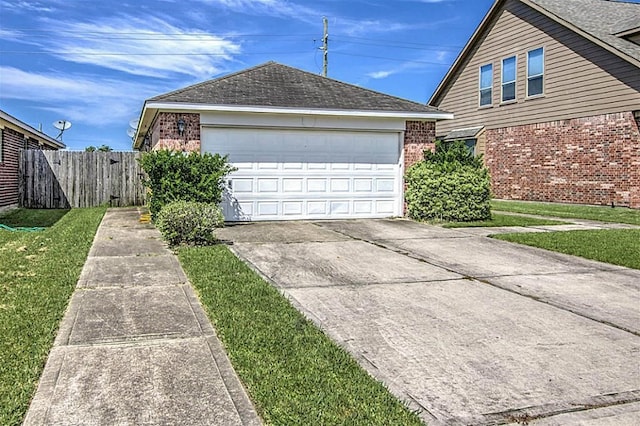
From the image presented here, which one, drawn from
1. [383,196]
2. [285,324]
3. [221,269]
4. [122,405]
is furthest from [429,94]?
[122,405]

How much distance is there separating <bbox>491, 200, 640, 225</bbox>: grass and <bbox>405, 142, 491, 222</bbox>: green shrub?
114 inches

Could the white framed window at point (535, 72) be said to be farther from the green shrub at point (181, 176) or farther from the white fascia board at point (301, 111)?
the green shrub at point (181, 176)

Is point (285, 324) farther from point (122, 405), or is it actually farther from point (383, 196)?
point (383, 196)

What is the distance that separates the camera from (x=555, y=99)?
691 inches

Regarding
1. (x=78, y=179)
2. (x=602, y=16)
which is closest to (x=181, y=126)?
(x=78, y=179)

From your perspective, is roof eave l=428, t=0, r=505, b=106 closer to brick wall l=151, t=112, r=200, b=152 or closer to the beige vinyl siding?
the beige vinyl siding

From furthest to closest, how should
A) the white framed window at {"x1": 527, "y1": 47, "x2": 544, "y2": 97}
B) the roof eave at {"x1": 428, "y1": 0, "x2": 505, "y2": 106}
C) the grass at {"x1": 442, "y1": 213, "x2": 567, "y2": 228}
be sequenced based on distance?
1. the roof eave at {"x1": 428, "y1": 0, "x2": 505, "y2": 106}
2. the white framed window at {"x1": 527, "y1": 47, "x2": 544, "y2": 97}
3. the grass at {"x1": 442, "y1": 213, "x2": 567, "y2": 228}

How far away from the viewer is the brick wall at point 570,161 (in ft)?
50.2

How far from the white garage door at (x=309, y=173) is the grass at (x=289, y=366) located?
6.72 m

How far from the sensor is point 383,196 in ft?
43.0

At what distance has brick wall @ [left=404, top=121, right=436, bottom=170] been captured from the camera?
13.1m

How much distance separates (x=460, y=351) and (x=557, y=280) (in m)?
2.99

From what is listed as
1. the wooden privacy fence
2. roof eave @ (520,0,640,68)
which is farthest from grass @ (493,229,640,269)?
the wooden privacy fence

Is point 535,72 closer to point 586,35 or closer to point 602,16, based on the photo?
point 586,35
